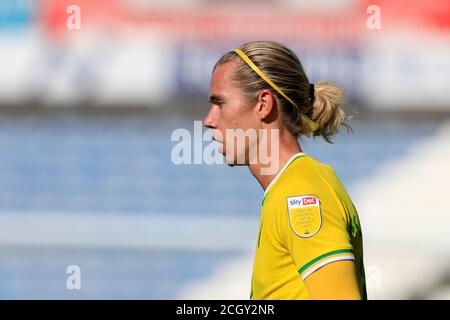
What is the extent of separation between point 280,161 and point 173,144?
497 cm

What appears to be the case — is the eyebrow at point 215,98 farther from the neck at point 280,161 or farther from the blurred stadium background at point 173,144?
the blurred stadium background at point 173,144

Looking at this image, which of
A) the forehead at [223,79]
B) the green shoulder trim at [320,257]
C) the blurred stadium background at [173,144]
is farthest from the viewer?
the blurred stadium background at [173,144]

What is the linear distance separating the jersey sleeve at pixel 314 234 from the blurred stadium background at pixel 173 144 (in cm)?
442

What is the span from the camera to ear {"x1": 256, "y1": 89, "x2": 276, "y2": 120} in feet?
7.55

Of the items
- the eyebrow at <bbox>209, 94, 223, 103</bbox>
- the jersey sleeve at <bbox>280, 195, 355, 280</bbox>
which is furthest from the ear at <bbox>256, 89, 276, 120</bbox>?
the jersey sleeve at <bbox>280, 195, 355, 280</bbox>

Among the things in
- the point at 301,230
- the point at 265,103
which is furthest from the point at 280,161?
the point at 301,230

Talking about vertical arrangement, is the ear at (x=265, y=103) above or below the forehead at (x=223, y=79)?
below

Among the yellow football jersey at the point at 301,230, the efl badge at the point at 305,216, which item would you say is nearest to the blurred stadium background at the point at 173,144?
the yellow football jersey at the point at 301,230

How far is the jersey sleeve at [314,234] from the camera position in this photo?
1.99 m
